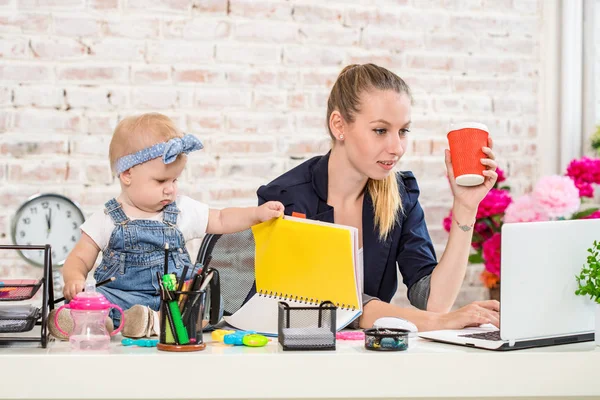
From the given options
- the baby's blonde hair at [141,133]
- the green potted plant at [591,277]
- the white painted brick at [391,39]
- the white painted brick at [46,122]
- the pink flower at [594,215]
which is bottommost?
Answer: the green potted plant at [591,277]

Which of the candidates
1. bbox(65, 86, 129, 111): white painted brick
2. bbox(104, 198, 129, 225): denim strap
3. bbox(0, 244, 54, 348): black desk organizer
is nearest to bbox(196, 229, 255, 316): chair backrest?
bbox(104, 198, 129, 225): denim strap

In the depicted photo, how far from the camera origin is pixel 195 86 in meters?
3.00

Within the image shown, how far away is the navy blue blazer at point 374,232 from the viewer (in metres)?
2.11

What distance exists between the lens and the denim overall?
171 centimetres

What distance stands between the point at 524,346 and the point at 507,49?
2.26 m

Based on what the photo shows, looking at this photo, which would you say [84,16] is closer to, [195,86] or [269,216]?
[195,86]

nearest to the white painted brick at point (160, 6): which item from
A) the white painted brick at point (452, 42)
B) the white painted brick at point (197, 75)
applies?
the white painted brick at point (197, 75)

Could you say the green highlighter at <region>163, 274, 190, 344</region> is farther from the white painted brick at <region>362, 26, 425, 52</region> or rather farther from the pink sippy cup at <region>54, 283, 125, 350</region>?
the white painted brick at <region>362, 26, 425, 52</region>

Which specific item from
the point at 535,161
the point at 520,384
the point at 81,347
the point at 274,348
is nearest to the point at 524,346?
the point at 520,384

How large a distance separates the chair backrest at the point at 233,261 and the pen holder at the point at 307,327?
2.49 feet

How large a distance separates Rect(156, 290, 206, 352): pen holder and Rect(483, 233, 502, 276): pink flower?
1.79m

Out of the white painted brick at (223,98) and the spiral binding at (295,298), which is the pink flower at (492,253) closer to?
the white painted brick at (223,98)

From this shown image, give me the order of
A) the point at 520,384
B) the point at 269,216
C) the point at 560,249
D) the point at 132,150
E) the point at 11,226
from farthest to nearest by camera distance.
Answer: the point at 11,226, the point at 132,150, the point at 269,216, the point at 560,249, the point at 520,384

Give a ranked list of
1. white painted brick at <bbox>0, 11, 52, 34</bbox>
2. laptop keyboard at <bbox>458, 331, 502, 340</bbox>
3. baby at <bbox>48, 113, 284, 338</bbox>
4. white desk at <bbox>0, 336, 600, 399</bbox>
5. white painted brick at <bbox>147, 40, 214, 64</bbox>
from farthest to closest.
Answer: white painted brick at <bbox>147, 40, 214, 64</bbox>
white painted brick at <bbox>0, 11, 52, 34</bbox>
baby at <bbox>48, 113, 284, 338</bbox>
laptop keyboard at <bbox>458, 331, 502, 340</bbox>
white desk at <bbox>0, 336, 600, 399</bbox>
